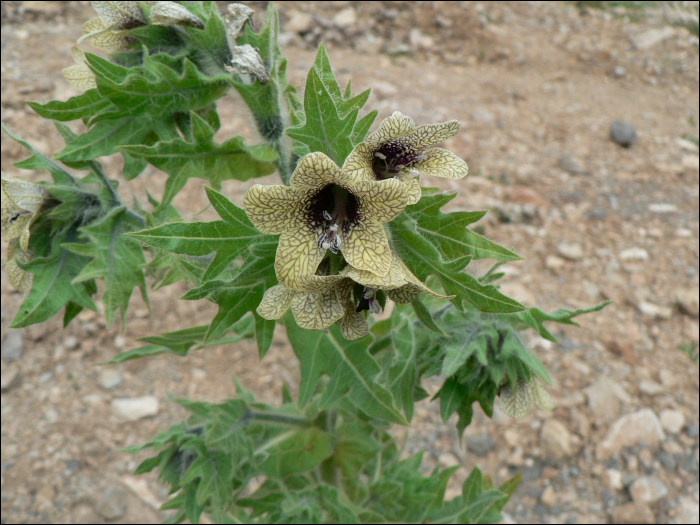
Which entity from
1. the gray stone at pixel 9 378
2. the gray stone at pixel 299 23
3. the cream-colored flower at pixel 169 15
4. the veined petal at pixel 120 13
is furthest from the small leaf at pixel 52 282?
the gray stone at pixel 299 23

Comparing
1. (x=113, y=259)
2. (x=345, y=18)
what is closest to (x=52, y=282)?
(x=113, y=259)

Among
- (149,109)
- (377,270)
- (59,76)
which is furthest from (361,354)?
(59,76)

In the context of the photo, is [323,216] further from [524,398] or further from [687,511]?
[687,511]

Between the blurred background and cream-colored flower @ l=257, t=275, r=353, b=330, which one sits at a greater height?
cream-colored flower @ l=257, t=275, r=353, b=330

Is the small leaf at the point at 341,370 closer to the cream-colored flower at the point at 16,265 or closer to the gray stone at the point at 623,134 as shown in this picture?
the cream-colored flower at the point at 16,265

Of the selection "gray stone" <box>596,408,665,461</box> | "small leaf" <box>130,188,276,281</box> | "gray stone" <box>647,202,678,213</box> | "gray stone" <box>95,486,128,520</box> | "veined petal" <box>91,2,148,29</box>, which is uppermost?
"veined petal" <box>91,2,148,29</box>

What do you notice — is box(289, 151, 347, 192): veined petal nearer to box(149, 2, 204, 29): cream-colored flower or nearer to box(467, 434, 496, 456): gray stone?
box(149, 2, 204, 29): cream-colored flower

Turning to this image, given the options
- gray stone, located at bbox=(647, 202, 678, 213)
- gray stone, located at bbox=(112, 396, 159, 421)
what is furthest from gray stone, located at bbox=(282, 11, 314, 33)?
gray stone, located at bbox=(112, 396, 159, 421)
